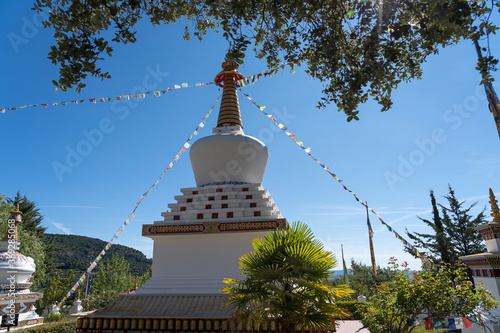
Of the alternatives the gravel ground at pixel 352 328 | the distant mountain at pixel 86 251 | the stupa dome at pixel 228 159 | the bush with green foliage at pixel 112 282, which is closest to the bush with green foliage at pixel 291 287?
the gravel ground at pixel 352 328

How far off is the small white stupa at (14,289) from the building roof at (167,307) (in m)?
3.95

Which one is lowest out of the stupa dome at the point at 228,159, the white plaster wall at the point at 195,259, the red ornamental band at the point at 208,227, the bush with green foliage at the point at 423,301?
the bush with green foliage at the point at 423,301

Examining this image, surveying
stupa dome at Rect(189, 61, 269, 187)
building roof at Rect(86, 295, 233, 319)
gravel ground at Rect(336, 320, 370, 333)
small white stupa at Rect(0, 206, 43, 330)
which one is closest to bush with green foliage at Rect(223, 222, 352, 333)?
building roof at Rect(86, 295, 233, 319)

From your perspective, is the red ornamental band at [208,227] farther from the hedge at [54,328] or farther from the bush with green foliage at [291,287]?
the hedge at [54,328]

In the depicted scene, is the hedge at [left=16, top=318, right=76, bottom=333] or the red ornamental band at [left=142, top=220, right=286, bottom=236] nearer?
the red ornamental band at [left=142, top=220, right=286, bottom=236]

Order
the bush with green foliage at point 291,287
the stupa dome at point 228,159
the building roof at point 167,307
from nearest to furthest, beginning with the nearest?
the bush with green foliage at point 291,287 → the building roof at point 167,307 → the stupa dome at point 228,159

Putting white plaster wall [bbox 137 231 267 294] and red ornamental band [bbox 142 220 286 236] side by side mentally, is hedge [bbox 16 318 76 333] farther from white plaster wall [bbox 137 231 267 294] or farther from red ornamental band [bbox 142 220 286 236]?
red ornamental band [bbox 142 220 286 236]

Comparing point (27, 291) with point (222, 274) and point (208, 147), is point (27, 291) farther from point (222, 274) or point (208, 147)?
point (208, 147)

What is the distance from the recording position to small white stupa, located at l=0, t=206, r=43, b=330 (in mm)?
9719

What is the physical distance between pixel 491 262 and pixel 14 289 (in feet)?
47.0

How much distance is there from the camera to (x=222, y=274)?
356 inches

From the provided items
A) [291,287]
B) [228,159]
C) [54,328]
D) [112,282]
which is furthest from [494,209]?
[112,282]

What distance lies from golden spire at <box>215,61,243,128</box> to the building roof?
23.0 feet

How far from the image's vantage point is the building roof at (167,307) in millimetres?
7380
